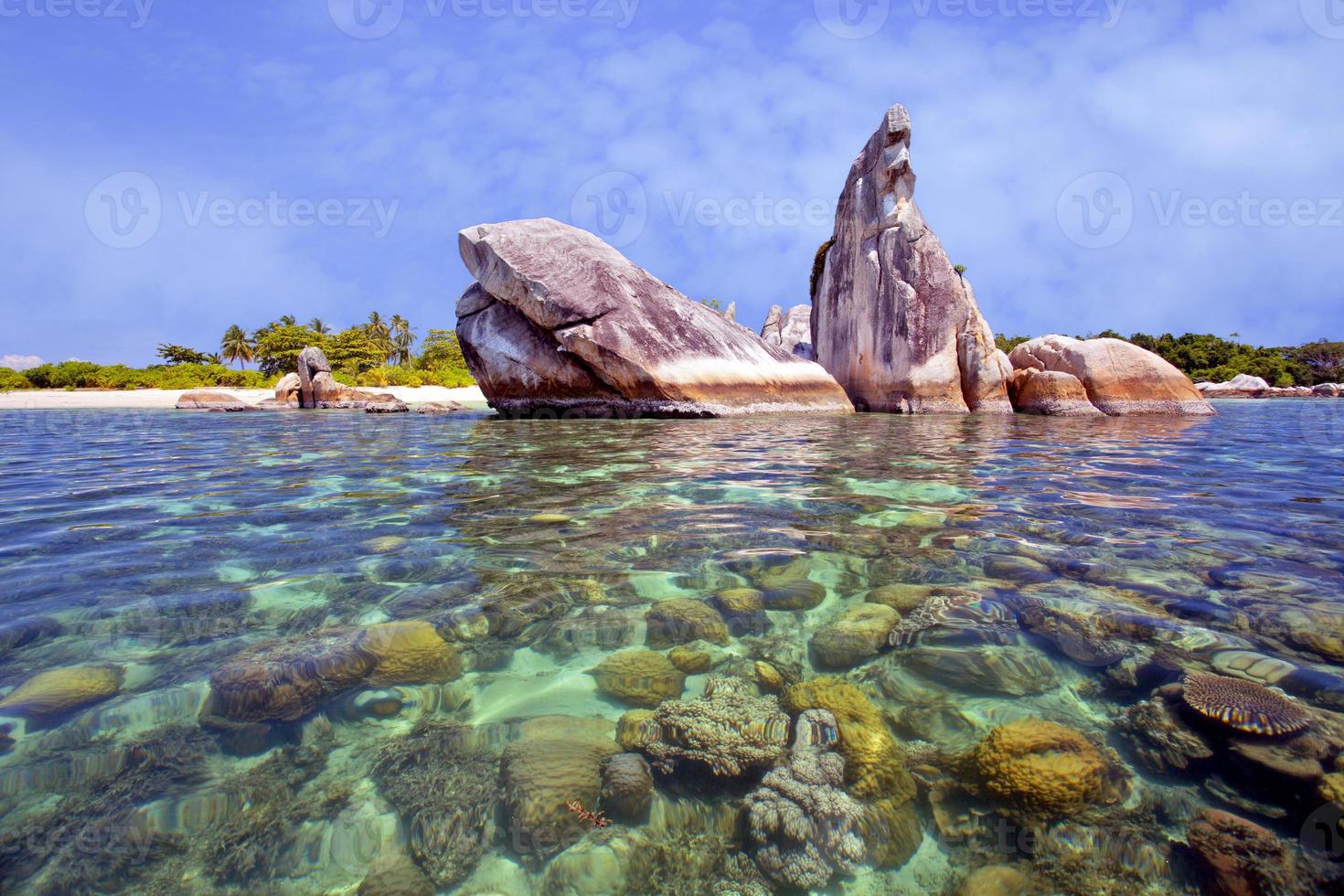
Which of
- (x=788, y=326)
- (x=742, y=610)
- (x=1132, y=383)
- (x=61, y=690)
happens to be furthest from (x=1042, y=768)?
(x=788, y=326)

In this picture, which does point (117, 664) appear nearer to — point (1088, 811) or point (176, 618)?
point (176, 618)

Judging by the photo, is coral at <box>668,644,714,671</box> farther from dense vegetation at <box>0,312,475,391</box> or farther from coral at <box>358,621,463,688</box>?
dense vegetation at <box>0,312,475,391</box>

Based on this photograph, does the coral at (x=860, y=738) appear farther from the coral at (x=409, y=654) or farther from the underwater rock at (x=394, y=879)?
the coral at (x=409, y=654)

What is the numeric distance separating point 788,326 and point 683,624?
35225 mm

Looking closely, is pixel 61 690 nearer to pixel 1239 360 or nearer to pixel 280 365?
pixel 280 365

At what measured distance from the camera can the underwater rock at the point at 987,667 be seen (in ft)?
6.22

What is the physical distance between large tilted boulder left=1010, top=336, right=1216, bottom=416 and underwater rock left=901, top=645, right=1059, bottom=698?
17781 mm

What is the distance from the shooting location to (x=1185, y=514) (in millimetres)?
3926

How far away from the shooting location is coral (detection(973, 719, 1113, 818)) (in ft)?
4.72

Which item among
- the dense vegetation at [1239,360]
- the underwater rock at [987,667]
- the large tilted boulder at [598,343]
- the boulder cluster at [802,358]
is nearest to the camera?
the underwater rock at [987,667]

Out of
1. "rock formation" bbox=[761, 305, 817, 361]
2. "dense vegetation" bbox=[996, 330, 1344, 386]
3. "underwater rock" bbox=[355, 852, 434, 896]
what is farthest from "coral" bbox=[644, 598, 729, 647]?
"dense vegetation" bbox=[996, 330, 1344, 386]

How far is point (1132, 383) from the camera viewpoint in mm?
16062

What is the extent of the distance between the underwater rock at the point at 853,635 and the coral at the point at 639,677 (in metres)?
0.53

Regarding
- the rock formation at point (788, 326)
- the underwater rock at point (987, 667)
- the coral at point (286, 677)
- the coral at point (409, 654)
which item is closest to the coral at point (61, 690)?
the coral at point (286, 677)
